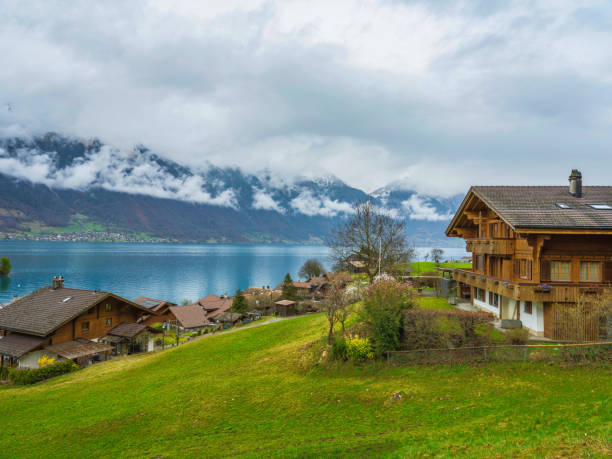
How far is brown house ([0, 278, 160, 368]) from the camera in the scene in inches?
1248

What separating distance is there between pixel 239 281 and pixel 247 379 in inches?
4893

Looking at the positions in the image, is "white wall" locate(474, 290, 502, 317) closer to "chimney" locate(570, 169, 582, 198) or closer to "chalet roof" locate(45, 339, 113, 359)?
"chimney" locate(570, 169, 582, 198)

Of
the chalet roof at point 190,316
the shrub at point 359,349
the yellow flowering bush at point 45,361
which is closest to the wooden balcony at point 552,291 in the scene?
the shrub at point 359,349

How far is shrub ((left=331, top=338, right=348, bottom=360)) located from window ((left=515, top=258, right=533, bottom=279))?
12.7 meters

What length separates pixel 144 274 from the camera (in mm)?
144750

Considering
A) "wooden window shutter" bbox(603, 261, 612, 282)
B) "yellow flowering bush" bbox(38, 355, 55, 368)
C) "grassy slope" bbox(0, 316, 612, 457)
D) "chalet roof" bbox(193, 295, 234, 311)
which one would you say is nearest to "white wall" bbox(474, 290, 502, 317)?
"wooden window shutter" bbox(603, 261, 612, 282)

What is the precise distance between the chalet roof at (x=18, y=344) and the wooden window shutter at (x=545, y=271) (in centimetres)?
3940

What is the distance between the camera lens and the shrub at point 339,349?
18109mm

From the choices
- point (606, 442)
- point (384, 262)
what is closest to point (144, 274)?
point (384, 262)

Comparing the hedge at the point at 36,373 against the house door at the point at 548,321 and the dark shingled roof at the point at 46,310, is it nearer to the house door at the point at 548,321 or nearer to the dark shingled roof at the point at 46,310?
the dark shingled roof at the point at 46,310

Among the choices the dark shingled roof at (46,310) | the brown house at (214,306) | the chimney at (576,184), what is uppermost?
the chimney at (576,184)

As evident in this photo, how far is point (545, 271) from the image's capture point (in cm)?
2181

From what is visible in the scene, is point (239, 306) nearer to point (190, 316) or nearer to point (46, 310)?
point (190, 316)

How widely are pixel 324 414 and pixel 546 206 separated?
18660 mm
